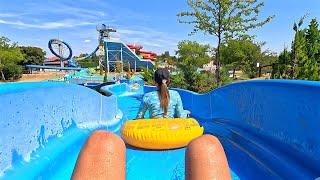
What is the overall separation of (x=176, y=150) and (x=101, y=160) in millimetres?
3461

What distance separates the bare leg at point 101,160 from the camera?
1001 mm

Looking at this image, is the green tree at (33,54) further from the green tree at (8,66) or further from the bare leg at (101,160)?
the bare leg at (101,160)

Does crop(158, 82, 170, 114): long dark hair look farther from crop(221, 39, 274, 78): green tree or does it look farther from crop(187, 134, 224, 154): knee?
crop(221, 39, 274, 78): green tree

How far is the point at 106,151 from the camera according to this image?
1048 millimetres

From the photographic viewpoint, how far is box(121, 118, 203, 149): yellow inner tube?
4137 mm

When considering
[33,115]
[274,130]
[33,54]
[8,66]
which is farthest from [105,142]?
[33,54]

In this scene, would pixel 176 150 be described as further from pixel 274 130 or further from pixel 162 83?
pixel 274 130

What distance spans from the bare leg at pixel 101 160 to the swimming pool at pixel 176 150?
1888mm

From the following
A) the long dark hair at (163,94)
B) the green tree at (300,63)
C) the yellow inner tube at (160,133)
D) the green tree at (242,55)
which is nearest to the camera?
the yellow inner tube at (160,133)

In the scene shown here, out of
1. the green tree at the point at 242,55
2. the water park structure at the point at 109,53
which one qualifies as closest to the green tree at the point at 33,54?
the water park structure at the point at 109,53

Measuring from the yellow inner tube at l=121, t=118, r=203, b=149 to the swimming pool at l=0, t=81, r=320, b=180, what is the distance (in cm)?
16

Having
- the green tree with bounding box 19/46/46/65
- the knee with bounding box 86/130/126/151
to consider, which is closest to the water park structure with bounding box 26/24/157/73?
the green tree with bounding box 19/46/46/65

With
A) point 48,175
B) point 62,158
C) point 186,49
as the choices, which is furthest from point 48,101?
point 186,49

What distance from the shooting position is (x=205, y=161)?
1.02 m
